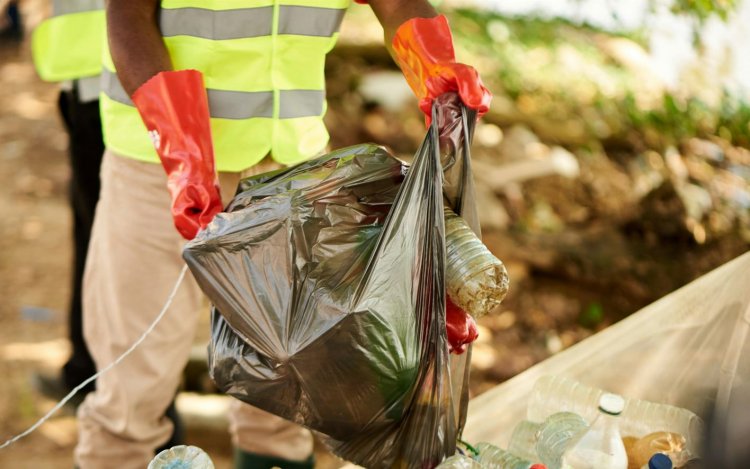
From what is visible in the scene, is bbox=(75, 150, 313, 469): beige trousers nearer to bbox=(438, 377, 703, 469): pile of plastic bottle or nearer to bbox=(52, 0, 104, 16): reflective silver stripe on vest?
bbox=(52, 0, 104, 16): reflective silver stripe on vest

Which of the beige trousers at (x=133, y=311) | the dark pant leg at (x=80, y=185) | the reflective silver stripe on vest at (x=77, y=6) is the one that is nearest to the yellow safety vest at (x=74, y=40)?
the reflective silver stripe on vest at (x=77, y=6)

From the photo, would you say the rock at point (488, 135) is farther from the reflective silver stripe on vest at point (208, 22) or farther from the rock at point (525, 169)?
the reflective silver stripe on vest at point (208, 22)

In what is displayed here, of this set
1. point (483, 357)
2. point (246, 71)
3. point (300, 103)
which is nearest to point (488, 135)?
point (483, 357)

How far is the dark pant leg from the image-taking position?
2562 millimetres

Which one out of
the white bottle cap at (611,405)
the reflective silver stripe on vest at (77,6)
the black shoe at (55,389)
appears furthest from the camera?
the black shoe at (55,389)

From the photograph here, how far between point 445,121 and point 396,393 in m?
0.53

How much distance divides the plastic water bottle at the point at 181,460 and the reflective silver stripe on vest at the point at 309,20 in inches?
37.5

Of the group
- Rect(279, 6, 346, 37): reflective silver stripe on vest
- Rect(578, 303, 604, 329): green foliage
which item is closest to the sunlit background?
Rect(578, 303, 604, 329): green foliage

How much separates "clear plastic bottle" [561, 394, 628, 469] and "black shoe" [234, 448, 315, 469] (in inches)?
38.6

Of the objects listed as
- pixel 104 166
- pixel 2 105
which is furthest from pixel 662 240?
pixel 2 105

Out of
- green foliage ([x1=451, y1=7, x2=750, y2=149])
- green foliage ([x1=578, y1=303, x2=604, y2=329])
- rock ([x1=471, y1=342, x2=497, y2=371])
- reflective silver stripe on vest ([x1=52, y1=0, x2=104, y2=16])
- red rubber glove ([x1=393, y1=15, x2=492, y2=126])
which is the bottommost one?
rock ([x1=471, y1=342, x2=497, y2=371])

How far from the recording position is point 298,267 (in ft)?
4.43

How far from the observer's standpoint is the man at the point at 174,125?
5.38 ft

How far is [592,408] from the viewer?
5.95ft
